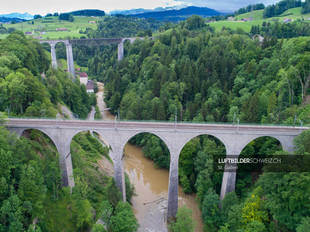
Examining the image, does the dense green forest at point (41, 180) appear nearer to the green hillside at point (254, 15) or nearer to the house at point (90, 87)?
the house at point (90, 87)

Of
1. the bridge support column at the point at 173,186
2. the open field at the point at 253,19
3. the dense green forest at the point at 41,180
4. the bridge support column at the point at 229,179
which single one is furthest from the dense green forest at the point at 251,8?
the bridge support column at the point at 173,186

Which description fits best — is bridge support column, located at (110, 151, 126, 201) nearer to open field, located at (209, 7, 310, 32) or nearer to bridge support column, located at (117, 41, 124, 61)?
bridge support column, located at (117, 41, 124, 61)

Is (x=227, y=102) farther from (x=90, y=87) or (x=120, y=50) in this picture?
(x=120, y=50)

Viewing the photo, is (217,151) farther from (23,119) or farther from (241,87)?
(23,119)

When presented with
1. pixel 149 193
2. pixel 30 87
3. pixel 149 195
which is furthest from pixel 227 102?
pixel 30 87

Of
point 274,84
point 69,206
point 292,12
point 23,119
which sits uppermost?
point 292,12

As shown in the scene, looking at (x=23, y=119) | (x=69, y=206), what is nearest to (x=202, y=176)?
(x=69, y=206)
